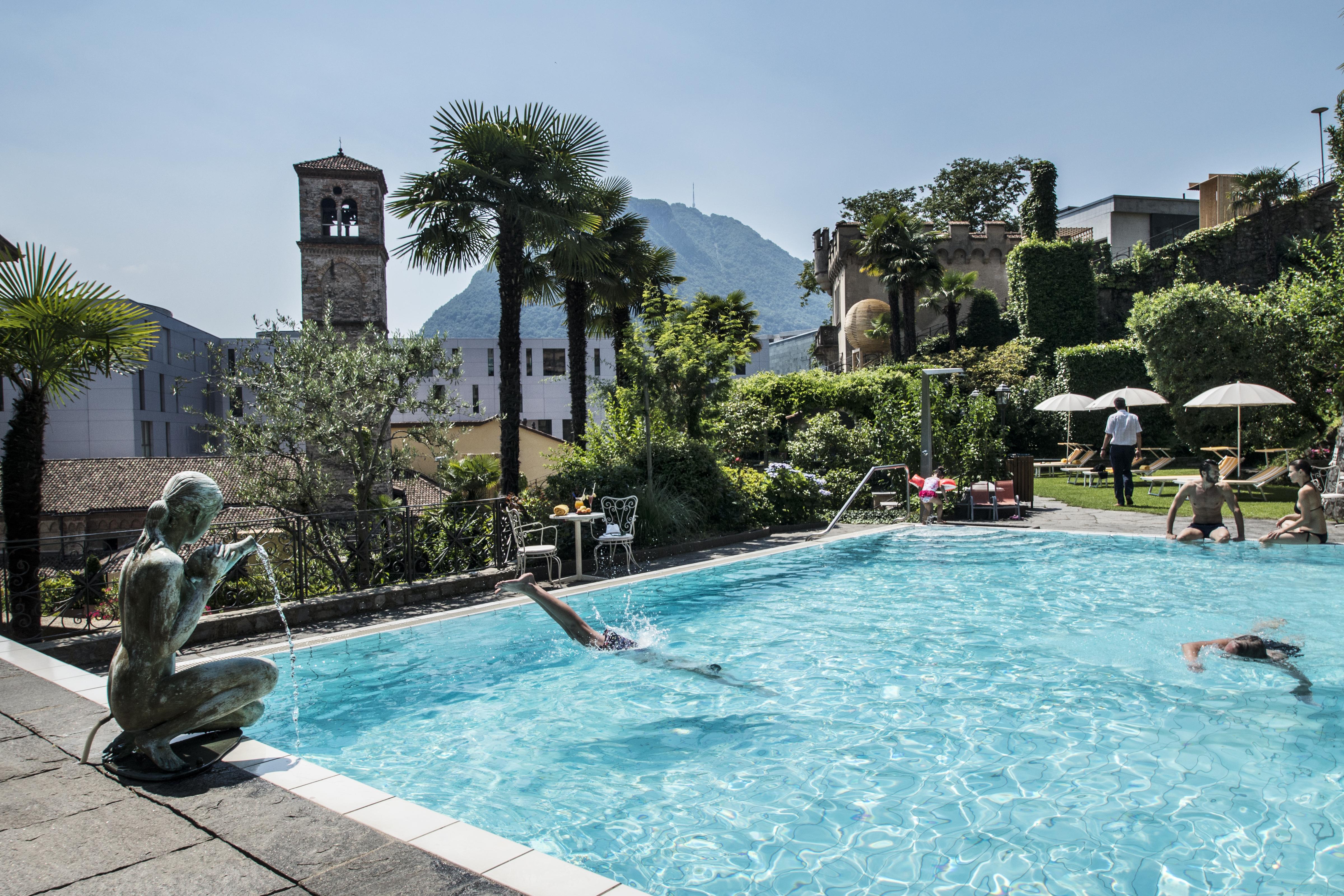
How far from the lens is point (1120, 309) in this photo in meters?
36.1

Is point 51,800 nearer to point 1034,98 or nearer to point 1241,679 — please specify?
point 1241,679

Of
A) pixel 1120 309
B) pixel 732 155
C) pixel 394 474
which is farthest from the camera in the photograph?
pixel 1120 309

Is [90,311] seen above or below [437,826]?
above

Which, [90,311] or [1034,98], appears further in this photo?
[1034,98]

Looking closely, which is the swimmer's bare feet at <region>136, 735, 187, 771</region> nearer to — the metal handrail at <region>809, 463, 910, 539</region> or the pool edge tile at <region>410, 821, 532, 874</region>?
the pool edge tile at <region>410, 821, 532, 874</region>

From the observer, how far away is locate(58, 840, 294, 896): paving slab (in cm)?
250

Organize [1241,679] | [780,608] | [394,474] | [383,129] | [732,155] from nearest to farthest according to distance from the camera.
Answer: [1241,679] → [780,608] → [394,474] → [383,129] → [732,155]

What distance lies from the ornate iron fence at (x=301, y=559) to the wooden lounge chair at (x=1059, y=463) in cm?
1888

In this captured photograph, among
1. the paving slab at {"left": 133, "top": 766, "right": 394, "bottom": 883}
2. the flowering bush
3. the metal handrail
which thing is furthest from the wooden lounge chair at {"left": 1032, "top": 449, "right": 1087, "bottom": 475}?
the paving slab at {"left": 133, "top": 766, "right": 394, "bottom": 883}

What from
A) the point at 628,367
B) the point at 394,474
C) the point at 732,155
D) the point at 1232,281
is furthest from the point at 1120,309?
the point at 394,474

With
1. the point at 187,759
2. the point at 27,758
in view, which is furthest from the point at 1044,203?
the point at 27,758

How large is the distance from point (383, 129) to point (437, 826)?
42.3 feet

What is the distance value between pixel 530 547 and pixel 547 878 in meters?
7.63

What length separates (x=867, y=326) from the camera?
40.0m
